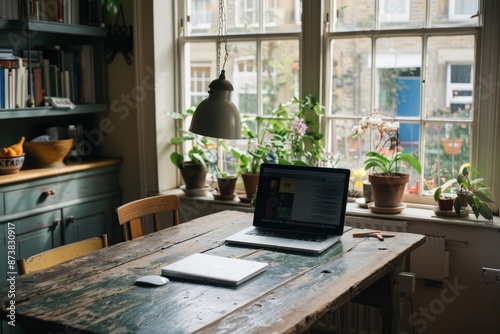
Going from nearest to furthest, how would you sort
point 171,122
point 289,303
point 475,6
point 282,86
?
point 289,303 → point 475,6 → point 282,86 → point 171,122

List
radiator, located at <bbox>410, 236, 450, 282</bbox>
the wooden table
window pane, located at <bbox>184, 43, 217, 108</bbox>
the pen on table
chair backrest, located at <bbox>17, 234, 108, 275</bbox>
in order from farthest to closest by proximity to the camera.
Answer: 1. window pane, located at <bbox>184, 43, 217, 108</bbox>
2. radiator, located at <bbox>410, 236, 450, 282</bbox>
3. the pen on table
4. chair backrest, located at <bbox>17, 234, 108, 275</bbox>
5. the wooden table

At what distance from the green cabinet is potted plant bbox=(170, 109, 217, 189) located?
1.41 feet

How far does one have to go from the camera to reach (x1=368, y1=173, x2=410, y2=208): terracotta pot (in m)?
3.54

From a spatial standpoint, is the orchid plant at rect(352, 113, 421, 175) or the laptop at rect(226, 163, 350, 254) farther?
the orchid plant at rect(352, 113, 421, 175)

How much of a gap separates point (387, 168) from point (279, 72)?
2.95 ft

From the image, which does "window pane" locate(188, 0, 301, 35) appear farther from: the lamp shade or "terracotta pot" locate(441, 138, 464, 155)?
the lamp shade

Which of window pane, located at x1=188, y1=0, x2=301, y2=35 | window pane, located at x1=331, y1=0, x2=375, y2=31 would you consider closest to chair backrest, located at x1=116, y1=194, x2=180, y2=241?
window pane, located at x1=188, y1=0, x2=301, y2=35

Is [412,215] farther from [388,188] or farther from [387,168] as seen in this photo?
[387,168]

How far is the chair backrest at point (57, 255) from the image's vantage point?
250 centimetres

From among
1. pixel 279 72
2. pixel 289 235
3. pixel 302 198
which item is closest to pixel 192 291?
pixel 289 235

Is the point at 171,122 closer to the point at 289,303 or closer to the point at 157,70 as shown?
the point at 157,70

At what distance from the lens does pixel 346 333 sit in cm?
371


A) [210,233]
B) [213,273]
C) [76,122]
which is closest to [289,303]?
[213,273]

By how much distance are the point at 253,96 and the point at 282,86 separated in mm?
201
